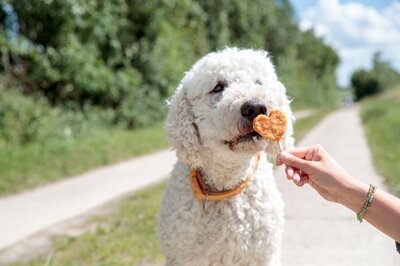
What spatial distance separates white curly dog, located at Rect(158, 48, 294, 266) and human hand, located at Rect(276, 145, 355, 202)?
82cm

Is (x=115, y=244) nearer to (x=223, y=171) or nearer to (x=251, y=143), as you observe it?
(x=223, y=171)

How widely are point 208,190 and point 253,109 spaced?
0.82 metres

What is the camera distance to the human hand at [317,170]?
220 centimetres

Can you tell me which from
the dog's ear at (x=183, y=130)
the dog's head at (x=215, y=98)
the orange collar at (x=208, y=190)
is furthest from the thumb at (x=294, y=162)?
the orange collar at (x=208, y=190)

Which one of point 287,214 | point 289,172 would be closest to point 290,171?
point 289,172

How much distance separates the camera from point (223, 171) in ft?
11.2

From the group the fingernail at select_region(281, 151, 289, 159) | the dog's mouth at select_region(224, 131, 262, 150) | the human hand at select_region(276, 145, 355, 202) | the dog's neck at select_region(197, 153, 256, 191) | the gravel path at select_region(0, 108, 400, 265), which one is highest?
the gravel path at select_region(0, 108, 400, 265)

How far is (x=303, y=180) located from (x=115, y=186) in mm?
6240

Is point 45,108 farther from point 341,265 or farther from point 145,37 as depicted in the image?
point 341,265

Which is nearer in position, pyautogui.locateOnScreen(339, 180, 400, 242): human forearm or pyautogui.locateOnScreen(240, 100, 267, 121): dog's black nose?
pyautogui.locateOnScreen(339, 180, 400, 242): human forearm

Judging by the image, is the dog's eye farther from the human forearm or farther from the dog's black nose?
the human forearm

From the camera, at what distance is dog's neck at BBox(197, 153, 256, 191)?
336cm

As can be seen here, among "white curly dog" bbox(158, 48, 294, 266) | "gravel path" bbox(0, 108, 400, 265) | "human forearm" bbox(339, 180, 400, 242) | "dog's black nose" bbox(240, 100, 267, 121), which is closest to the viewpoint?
"human forearm" bbox(339, 180, 400, 242)

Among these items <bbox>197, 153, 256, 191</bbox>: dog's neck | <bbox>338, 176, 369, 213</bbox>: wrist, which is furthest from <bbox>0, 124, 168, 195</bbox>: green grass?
<bbox>338, 176, 369, 213</bbox>: wrist
